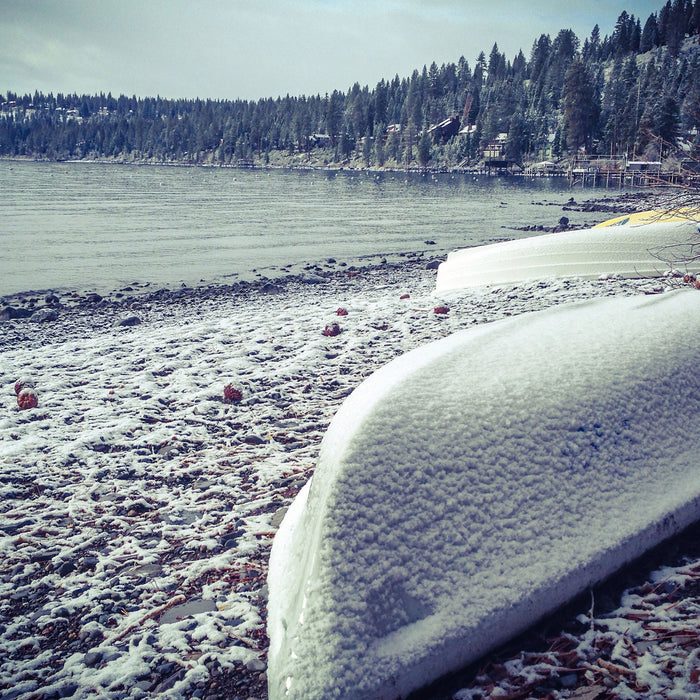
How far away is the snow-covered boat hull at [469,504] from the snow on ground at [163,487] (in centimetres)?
42

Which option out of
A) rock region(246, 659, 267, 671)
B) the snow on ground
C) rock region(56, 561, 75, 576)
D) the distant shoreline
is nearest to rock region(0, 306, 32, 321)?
the snow on ground

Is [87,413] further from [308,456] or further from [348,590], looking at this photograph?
[348,590]

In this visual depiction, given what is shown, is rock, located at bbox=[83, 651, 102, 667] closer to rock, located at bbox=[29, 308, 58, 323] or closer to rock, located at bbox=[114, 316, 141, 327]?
rock, located at bbox=[114, 316, 141, 327]

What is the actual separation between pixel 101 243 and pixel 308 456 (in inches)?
932

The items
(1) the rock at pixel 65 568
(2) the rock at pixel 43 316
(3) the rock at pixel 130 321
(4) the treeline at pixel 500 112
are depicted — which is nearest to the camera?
(1) the rock at pixel 65 568

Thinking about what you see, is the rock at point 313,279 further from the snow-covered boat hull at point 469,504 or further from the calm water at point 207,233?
the snow-covered boat hull at point 469,504

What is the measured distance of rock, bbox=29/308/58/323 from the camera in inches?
492

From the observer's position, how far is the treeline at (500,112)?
333 feet

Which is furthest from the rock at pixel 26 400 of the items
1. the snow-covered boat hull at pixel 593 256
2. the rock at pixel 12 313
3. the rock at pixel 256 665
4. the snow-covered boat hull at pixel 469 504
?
the snow-covered boat hull at pixel 593 256

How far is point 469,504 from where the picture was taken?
2.36m

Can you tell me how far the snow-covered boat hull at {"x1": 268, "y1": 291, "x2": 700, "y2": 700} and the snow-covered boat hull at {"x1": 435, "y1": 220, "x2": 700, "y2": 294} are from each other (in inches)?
326

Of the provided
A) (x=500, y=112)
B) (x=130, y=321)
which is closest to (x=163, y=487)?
(x=130, y=321)

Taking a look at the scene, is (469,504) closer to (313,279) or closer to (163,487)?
(163,487)

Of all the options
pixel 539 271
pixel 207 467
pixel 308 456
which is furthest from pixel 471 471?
pixel 539 271
